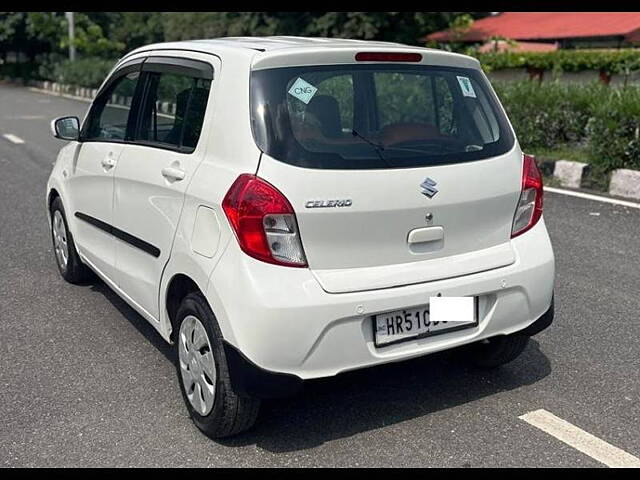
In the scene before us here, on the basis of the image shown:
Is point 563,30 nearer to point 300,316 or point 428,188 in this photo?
point 428,188

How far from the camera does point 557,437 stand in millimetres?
3311

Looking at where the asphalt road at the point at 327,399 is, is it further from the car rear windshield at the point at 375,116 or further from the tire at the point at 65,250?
the car rear windshield at the point at 375,116

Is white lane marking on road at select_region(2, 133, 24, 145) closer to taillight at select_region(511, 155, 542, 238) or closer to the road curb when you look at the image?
the road curb

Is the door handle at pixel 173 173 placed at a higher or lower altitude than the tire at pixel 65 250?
higher

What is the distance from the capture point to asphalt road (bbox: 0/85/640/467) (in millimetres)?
3219

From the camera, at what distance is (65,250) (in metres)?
5.45

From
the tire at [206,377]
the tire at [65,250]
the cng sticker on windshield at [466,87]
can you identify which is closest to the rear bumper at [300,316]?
the tire at [206,377]

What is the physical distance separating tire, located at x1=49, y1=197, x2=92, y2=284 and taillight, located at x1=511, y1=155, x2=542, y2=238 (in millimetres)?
3018

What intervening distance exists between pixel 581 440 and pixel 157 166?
2.29m

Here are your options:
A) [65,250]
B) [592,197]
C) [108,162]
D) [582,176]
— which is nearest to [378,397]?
[108,162]

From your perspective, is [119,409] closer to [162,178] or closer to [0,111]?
[162,178]

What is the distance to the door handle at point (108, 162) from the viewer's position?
4219mm
